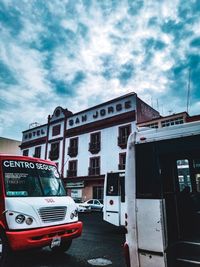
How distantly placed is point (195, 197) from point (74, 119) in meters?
27.5

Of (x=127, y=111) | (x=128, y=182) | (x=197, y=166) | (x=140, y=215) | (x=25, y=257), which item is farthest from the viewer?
(x=127, y=111)

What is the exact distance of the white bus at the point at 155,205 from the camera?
343 cm

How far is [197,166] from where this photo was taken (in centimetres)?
529

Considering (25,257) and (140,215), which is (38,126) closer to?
(25,257)

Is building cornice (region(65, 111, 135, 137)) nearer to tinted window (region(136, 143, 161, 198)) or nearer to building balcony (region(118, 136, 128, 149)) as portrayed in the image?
building balcony (region(118, 136, 128, 149))

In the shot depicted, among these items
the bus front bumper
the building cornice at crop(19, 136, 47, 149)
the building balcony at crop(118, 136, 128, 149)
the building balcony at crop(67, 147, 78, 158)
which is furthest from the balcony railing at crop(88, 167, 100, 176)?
the bus front bumper

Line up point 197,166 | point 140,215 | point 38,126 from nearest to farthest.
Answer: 1. point 140,215
2. point 197,166
3. point 38,126

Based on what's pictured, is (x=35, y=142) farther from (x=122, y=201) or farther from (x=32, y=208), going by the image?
(x=32, y=208)

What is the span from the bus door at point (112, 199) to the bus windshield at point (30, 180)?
14.3 feet

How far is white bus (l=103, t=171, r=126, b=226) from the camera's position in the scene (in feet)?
32.4

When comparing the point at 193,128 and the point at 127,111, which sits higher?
the point at 127,111

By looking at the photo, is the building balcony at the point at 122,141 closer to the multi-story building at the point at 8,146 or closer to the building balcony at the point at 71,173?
the building balcony at the point at 71,173

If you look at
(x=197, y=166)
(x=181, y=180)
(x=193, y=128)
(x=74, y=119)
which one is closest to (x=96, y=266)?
(x=181, y=180)

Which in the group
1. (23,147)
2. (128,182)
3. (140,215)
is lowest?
(140,215)
